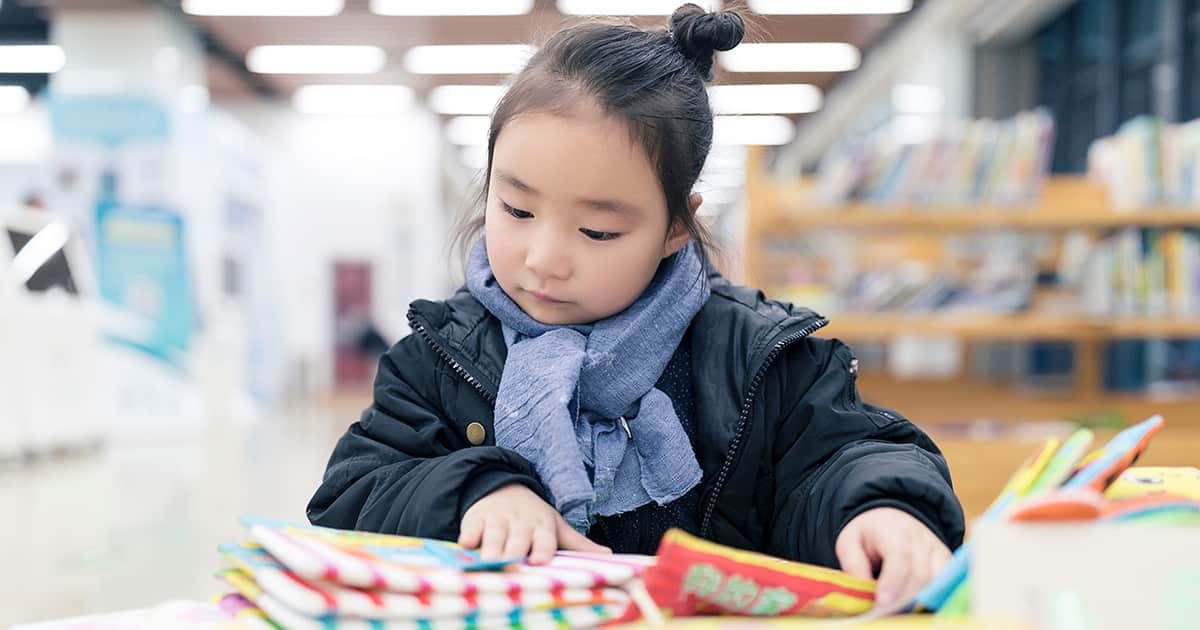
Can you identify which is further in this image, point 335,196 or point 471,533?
point 335,196

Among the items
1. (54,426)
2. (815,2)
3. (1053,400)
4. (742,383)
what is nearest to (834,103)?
(815,2)

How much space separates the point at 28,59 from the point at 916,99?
8198 millimetres

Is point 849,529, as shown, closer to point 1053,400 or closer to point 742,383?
point 742,383

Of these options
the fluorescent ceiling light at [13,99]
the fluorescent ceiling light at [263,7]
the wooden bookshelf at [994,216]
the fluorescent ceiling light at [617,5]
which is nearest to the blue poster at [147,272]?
the fluorescent ceiling light at [263,7]

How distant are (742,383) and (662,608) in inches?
16.3

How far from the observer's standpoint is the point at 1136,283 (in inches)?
167

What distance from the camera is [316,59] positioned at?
957 centimetres

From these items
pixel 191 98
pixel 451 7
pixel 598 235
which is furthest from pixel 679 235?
pixel 191 98

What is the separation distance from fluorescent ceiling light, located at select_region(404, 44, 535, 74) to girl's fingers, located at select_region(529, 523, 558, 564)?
796cm

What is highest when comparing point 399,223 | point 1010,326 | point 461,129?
point 461,129

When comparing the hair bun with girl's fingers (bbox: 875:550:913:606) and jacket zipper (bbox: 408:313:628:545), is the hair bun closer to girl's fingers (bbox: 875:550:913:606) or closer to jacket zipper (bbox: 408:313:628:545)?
jacket zipper (bbox: 408:313:628:545)

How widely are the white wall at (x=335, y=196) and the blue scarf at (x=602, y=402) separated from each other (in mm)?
10795

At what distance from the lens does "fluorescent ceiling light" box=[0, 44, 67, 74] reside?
936 centimetres

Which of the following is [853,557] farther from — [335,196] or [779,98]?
[335,196]
